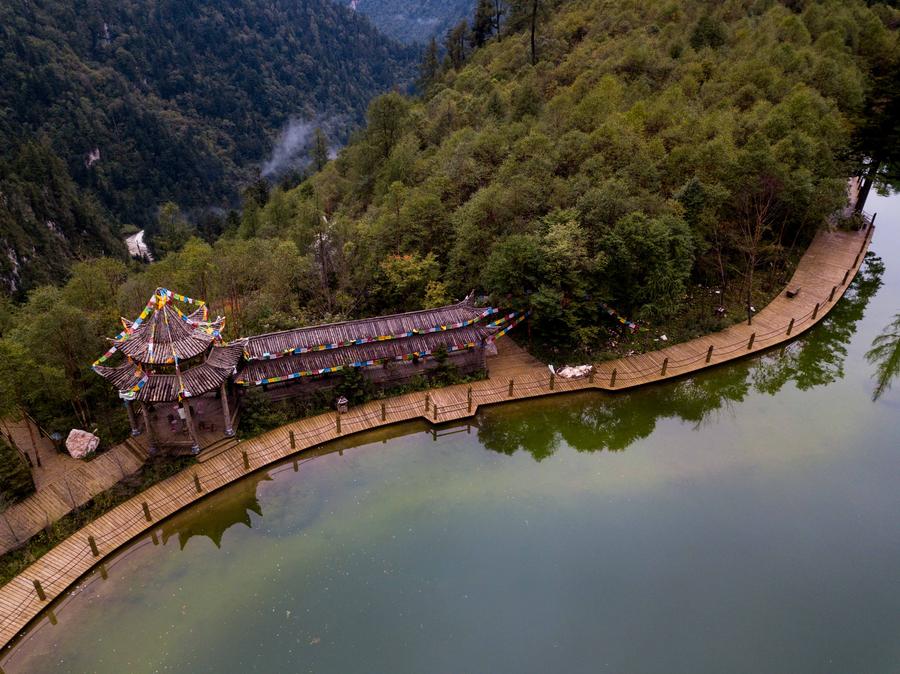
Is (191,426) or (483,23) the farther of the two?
(483,23)

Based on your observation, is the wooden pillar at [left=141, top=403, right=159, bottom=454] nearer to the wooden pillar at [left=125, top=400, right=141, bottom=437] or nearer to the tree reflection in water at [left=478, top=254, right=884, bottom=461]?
the wooden pillar at [left=125, top=400, right=141, bottom=437]

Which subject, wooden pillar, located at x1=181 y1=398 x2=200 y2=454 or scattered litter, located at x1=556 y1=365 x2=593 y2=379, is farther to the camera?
scattered litter, located at x1=556 y1=365 x2=593 y2=379

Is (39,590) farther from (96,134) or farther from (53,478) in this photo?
(96,134)

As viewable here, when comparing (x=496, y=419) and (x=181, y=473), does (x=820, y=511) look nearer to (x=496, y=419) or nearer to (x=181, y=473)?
(x=496, y=419)

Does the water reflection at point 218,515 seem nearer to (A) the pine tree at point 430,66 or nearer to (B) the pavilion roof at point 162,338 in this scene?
(B) the pavilion roof at point 162,338

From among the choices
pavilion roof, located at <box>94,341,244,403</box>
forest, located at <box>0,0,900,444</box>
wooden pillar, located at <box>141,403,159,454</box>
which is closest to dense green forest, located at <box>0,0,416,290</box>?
forest, located at <box>0,0,900,444</box>

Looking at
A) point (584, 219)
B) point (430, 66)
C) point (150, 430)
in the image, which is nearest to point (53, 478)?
point (150, 430)
